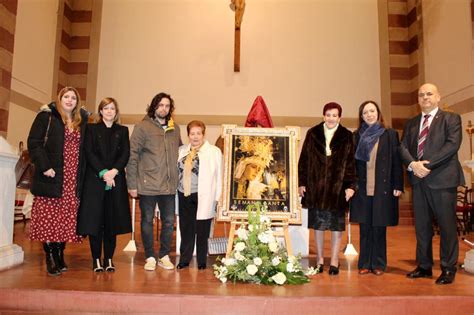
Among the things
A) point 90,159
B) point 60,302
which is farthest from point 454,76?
point 60,302

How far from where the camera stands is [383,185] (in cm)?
354

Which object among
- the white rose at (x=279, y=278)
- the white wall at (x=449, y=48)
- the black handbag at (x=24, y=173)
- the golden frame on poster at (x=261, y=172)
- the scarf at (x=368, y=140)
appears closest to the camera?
the white rose at (x=279, y=278)

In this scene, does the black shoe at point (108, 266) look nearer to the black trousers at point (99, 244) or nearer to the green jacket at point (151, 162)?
the black trousers at point (99, 244)

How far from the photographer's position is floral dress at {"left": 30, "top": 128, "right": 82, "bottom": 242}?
336 centimetres

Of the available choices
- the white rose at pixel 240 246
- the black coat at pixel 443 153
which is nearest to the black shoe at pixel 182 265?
the white rose at pixel 240 246

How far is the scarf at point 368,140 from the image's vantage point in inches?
142

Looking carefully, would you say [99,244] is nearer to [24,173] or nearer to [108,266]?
[108,266]

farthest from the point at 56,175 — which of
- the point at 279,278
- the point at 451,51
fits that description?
the point at 451,51

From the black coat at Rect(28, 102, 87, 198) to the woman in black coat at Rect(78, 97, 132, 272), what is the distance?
0.40 ft

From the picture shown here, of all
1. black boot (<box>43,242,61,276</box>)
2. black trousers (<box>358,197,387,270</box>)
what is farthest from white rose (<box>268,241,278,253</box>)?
black boot (<box>43,242,61,276</box>)

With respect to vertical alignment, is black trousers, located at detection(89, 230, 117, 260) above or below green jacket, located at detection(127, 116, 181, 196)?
below

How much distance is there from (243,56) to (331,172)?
657cm

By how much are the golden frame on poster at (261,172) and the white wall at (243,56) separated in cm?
561

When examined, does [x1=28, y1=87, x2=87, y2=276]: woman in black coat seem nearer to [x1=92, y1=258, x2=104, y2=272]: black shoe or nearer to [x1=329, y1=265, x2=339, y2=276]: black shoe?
[x1=92, y1=258, x2=104, y2=272]: black shoe
